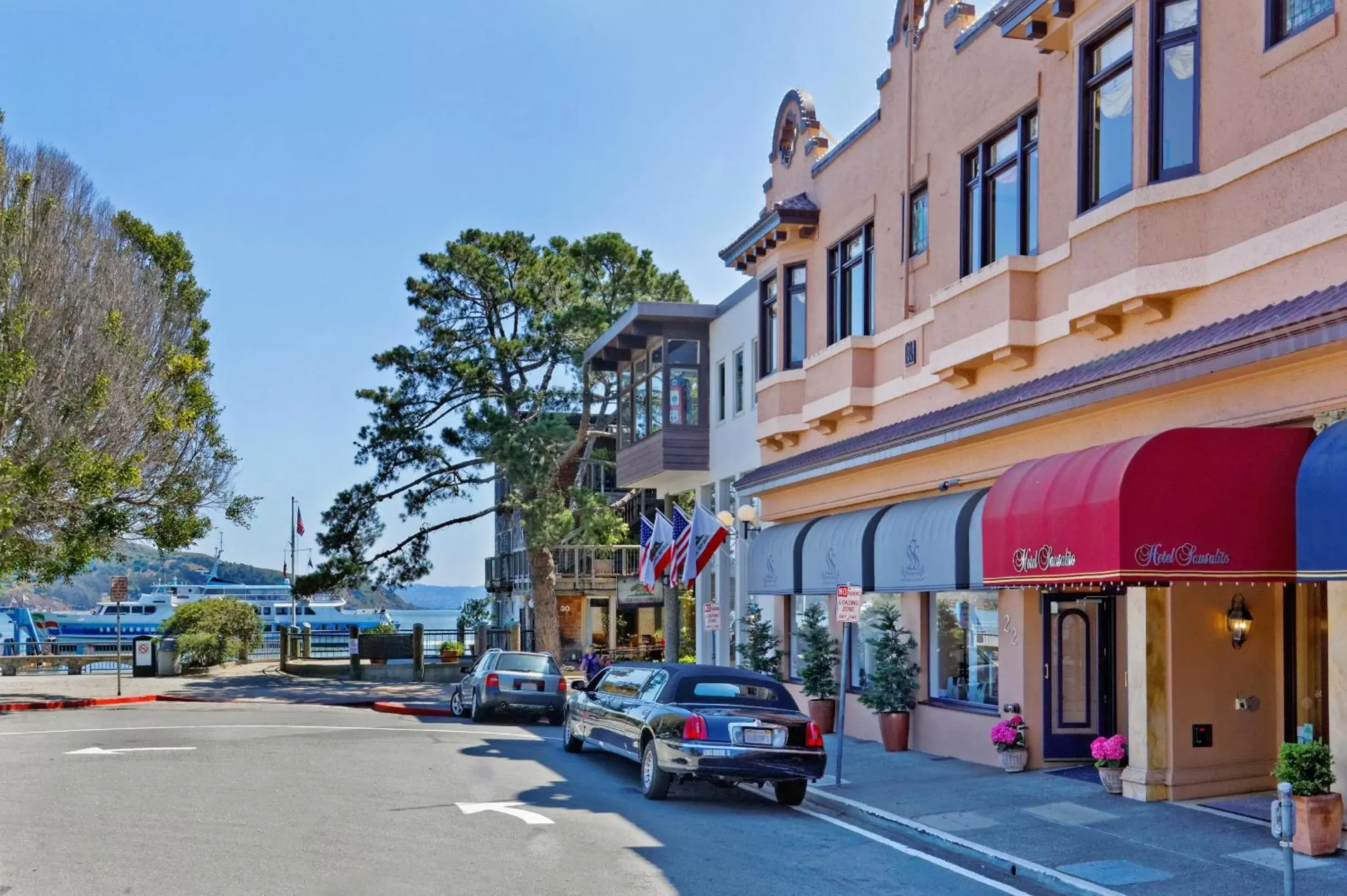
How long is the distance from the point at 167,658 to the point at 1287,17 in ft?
120

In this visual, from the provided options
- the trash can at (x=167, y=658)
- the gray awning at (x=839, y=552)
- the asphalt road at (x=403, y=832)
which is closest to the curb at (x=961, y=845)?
the asphalt road at (x=403, y=832)

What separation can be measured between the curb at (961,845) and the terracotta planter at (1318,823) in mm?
2024

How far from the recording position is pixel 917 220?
21.4 meters

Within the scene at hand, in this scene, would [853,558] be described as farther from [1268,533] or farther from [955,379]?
[1268,533]

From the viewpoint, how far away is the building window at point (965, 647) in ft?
62.7

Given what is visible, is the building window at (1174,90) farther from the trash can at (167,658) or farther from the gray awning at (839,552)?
the trash can at (167,658)

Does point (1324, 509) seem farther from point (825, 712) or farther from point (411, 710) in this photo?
point (411, 710)

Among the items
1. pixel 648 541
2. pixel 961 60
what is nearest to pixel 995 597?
pixel 961 60

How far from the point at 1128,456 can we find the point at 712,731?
5.27 metres

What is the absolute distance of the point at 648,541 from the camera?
29.2 metres

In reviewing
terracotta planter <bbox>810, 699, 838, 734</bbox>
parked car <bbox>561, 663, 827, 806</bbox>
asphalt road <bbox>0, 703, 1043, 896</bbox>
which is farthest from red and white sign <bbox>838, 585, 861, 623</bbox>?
terracotta planter <bbox>810, 699, 838, 734</bbox>

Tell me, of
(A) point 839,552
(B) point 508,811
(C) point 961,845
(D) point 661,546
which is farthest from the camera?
(D) point 661,546

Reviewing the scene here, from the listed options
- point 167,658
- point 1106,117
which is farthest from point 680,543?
point 167,658

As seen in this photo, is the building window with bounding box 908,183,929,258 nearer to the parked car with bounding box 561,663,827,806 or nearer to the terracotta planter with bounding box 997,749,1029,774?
the terracotta planter with bounding box 997,749,1029,774
